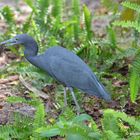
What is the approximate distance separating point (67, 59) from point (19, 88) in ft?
3.53

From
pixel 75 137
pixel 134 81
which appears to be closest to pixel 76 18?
pixel 134 81

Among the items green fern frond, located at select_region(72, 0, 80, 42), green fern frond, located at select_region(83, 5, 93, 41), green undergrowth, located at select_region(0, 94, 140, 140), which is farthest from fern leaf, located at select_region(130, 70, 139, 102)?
green fern frond, located at select_region(72, 0, 80, 42)

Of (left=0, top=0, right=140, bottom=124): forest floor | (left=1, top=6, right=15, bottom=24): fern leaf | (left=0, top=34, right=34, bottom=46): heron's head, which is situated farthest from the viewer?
(left=1, top=6, right=15, bottom=24): fern leaf

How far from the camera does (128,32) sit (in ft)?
28.1

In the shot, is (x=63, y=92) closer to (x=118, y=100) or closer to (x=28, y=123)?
(x=118, y=100)

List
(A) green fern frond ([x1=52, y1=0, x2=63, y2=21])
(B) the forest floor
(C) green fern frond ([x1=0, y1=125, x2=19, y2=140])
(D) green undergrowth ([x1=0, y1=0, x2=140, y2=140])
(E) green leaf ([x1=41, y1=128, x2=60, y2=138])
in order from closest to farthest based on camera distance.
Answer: (E) green leaf ([x1=41, y1=128, x2=60, y2=138]) < (D) green undergrowth ([x1=0, y1=0, x2=140, y2=140]) < (C) green fern frond ([x1=0, y1=125, x2=19, y2=140]) < (B) the forest floor < (A) green fern frond ([x1=52, y1=0, x2=63, y2=21])

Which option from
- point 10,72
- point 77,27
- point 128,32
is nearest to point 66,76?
point 10,72

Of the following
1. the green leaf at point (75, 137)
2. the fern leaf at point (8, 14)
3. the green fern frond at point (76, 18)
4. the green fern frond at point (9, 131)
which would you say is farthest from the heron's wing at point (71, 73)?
the fern leaf at point (8, 14)

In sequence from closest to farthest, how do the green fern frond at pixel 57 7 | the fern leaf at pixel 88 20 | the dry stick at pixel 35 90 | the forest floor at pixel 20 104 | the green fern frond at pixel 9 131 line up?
1. the green fern frond at pixel 9 131
2. the forest floor at pixel 20 104
3. the dry stick at pixel 35 90
4. the fern leaf at pixel 88 20
5. the green fern frond at pixel 57 7

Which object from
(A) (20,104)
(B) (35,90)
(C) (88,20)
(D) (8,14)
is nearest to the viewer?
(A) (20,104)

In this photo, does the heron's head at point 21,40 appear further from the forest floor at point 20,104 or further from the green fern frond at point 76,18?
the green fern frond at point 76,18

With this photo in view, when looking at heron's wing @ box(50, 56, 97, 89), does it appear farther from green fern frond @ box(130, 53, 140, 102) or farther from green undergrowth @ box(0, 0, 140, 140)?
green fern frond @ box(130, 53, 140, 102)

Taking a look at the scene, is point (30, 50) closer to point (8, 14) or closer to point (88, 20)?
point (88, 20)

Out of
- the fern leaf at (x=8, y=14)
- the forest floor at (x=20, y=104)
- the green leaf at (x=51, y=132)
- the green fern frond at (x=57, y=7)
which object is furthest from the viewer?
the green fern frond at (x=57, y=7)
